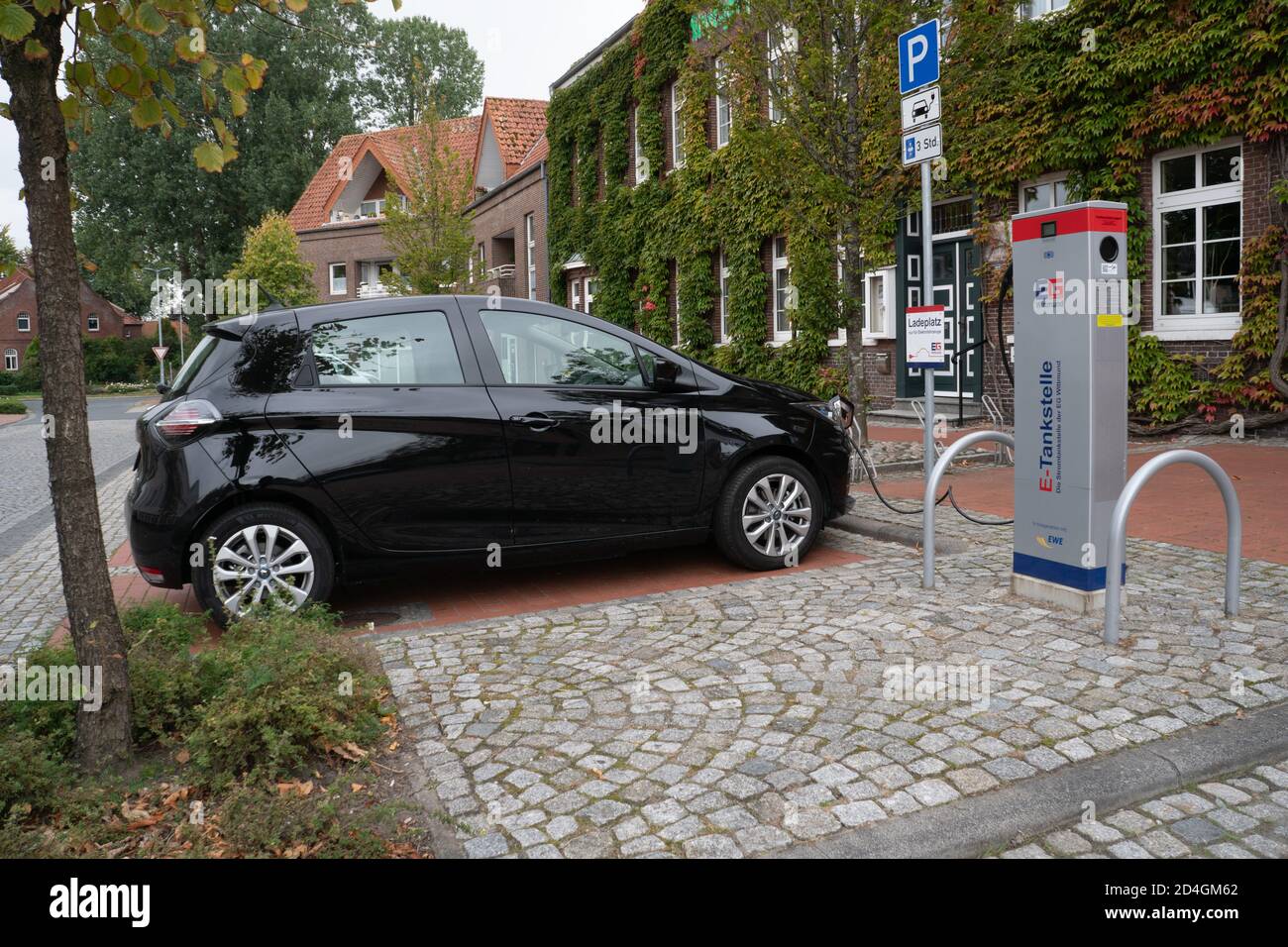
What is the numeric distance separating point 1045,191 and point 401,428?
1125cm

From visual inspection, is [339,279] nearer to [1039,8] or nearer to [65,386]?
[1039,8]

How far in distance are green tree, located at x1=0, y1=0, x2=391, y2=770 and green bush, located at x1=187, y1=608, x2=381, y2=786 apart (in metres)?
0.39

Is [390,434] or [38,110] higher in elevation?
[38,110]

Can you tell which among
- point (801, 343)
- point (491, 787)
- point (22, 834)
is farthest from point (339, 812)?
point (801, 343)

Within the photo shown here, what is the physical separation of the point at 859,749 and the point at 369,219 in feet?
151

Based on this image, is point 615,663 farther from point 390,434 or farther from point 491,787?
point 390,434

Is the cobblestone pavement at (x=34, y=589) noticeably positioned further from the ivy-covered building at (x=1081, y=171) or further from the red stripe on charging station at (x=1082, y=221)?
the ivy-covered building at (x=1081, y=171)

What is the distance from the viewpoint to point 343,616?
6230 millimetres

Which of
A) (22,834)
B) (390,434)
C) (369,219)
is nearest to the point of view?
(22,834)

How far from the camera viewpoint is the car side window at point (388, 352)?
241 inches

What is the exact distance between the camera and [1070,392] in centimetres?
543

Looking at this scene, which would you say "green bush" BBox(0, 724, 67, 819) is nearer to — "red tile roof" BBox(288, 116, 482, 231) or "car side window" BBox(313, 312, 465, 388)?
"car side window" BBox(313, 312, 465, 388)

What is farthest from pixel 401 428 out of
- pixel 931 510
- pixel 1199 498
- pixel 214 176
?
pixel 214 176

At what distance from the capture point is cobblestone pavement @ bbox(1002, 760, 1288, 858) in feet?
10.3
